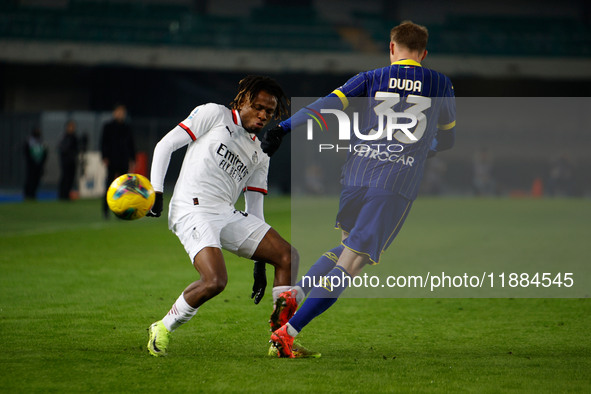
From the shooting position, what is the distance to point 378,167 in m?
5.05

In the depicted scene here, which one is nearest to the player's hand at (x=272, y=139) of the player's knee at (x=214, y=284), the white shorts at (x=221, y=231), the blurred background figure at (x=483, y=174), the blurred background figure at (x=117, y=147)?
the white shorts at (x=221, y=231)

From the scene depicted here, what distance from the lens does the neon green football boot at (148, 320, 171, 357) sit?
4.98 metres

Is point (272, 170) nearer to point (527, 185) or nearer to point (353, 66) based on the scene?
point (353, 66)

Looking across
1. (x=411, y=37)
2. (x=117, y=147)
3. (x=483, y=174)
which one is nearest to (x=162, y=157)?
(x=411, y=37)

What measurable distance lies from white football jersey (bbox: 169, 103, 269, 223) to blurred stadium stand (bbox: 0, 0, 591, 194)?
24722 millimetres

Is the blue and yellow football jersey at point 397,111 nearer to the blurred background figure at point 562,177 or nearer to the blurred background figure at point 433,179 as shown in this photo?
the blurred background figure at point 433,179

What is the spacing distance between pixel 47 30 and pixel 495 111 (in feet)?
66.0

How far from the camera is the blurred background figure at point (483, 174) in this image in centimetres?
3491

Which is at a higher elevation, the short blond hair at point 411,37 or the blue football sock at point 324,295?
the short blond hair at point 411,37

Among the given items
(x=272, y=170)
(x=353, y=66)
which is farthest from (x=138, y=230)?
(x=353, y=66)

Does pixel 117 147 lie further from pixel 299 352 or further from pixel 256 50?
pixel 256 50

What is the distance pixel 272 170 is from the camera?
31.0 metres

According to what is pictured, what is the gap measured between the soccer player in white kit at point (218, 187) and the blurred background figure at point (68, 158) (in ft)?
53.2

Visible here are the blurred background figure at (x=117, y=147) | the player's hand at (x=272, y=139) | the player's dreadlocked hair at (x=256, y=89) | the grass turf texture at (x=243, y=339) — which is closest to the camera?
the grass turf texture at (x=243, y=339)
